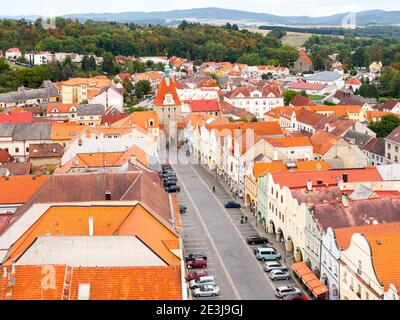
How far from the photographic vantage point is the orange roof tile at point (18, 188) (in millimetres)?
14164

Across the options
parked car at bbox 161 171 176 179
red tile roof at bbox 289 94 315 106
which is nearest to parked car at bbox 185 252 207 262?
parked car at bbox 161 171 176 179

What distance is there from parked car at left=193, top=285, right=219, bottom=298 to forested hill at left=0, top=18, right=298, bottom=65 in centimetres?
4551

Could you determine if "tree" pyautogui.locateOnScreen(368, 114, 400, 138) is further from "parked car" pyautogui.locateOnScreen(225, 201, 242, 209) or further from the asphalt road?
"parked car" pyautogui.locateOnScreen(225, 201, 242, 209)

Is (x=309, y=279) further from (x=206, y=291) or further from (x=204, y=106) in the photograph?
(x=204, y=106)

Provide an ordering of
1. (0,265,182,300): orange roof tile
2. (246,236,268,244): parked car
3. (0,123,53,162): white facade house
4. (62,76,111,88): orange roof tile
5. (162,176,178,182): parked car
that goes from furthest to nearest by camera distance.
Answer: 1. (62,76,111,88): orange roof tile
2. (0,123,53,162): white facade house
3. (162,176,178,182): parked car
4. (246,236,268,244): parked car
5. (0,265,182,300): orange roof tile

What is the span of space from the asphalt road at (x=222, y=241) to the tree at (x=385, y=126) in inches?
427

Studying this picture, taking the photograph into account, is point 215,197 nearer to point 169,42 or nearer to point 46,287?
point 46,287

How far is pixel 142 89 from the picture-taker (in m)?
43.1

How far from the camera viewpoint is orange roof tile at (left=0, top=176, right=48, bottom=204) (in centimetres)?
1416

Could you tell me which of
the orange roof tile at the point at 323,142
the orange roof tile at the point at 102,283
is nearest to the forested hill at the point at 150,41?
the orange roof tile at the point at 323,142

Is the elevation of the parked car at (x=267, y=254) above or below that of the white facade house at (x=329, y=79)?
below

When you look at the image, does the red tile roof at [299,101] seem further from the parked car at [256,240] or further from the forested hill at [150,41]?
the parked car at [256,240]

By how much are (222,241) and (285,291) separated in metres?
3.33

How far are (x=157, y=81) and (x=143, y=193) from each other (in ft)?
129
